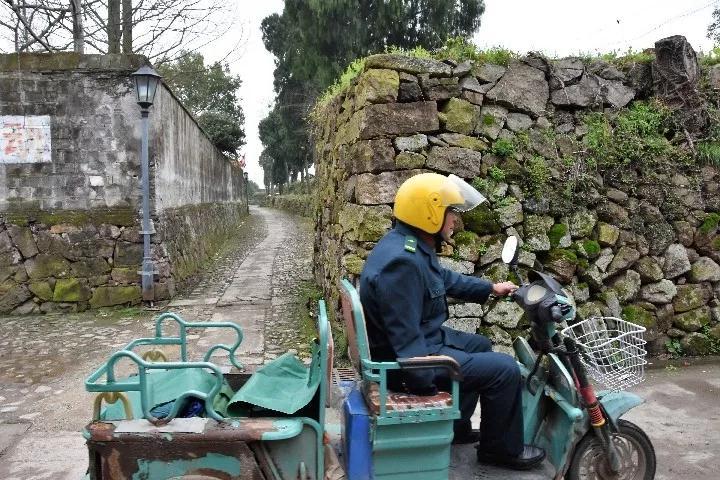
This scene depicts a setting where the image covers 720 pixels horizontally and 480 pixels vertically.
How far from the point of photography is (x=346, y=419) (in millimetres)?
3139

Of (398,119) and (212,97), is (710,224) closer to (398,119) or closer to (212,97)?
(398,119)

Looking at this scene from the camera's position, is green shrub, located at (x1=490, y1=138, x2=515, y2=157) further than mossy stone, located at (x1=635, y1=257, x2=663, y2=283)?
No

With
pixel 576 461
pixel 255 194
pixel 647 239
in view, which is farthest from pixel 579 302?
pixel 255 194

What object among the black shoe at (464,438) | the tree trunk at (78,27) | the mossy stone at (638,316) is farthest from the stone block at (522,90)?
the tree trunk at (78,27)

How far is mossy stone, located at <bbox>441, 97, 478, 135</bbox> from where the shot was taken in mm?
5758

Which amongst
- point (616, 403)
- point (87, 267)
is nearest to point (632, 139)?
point (616, 403)

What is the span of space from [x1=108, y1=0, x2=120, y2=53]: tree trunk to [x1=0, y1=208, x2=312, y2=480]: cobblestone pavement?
649 centimetres

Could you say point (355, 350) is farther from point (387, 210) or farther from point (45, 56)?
point (45, 56)

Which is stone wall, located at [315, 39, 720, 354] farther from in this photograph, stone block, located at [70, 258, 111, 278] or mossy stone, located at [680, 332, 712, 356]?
stone block, located at [70, 258, 111, 278]

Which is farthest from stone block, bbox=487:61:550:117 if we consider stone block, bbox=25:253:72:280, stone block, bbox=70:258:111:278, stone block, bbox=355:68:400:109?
stone block, bbox=25:253:72:280

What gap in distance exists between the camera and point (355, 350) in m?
3.15

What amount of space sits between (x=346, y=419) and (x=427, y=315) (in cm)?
70

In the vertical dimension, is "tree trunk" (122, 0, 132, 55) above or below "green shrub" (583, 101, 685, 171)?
above

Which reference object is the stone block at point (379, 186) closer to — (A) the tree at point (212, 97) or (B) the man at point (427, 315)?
(B) the man at point (427, 315)
